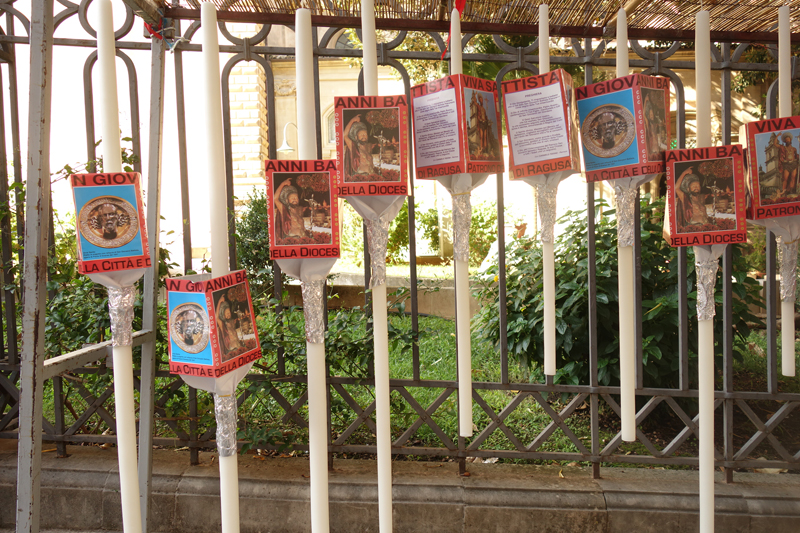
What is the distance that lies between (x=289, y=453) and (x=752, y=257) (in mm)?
4544

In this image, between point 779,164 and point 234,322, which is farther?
point 779,164

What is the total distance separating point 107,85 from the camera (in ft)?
3.49

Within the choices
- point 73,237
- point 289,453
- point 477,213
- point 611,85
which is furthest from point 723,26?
point 477,213

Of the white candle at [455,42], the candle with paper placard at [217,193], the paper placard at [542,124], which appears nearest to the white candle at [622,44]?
the paper placard at [542,124]

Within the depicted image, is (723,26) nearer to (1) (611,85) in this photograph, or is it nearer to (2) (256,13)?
(1) (611,85)

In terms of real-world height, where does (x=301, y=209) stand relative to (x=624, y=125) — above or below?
below

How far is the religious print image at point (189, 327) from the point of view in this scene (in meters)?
1.06

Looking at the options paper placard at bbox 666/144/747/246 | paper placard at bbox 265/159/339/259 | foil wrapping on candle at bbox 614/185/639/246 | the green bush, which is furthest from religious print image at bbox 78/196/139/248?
the green bush

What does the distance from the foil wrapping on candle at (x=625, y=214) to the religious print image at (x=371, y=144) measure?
21.0 inches

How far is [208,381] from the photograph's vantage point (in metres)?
1.10

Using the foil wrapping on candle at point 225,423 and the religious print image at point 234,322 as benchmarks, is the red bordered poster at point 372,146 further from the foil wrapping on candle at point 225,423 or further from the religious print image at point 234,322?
the foil wrapping on candle at point 225,423

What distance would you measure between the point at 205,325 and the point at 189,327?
0.04 meters

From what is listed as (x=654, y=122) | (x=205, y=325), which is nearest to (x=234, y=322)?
(x=205, y=325)

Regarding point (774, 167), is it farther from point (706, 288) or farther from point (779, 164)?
point (706, 288)
